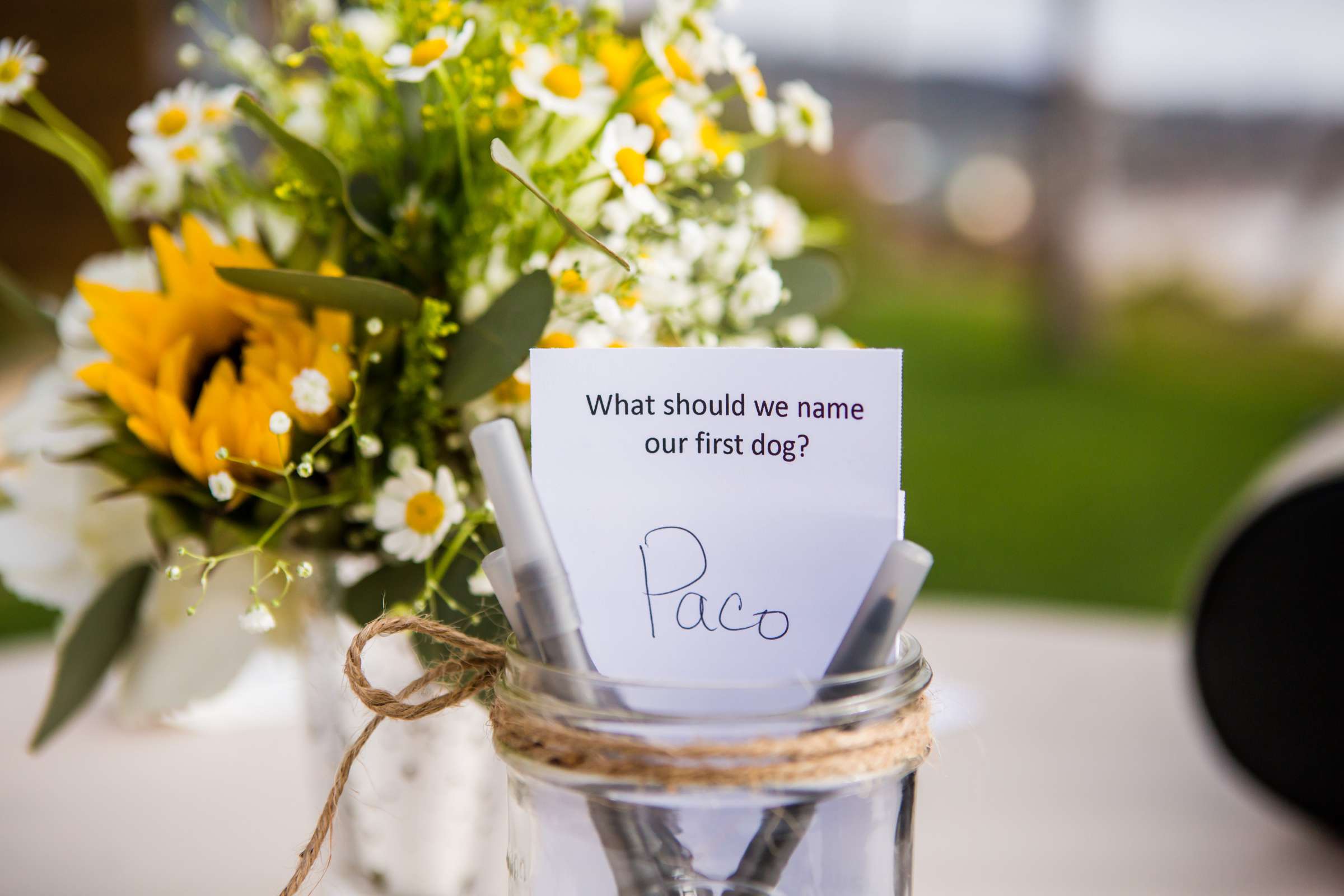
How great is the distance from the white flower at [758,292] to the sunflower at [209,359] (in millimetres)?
166

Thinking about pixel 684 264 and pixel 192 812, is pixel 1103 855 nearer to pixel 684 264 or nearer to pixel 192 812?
pixel 684 264

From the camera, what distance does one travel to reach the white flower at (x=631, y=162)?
42cm

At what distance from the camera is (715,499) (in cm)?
35

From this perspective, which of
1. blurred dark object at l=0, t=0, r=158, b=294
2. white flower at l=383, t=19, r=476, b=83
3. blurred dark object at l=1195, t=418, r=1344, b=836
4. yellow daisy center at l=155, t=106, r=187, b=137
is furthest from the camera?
blurred dark object at l=0, t=0, r=158, b=294

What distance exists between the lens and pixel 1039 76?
3.79 meters

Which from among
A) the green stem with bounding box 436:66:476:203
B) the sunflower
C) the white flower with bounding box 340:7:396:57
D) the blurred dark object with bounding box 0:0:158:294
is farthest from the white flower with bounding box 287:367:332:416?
the blurred dark object with bounding box 0:0:158:294

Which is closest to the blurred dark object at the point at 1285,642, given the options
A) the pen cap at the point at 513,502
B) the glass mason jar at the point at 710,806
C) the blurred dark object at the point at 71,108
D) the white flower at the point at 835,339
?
the white flower at the point at 835,339

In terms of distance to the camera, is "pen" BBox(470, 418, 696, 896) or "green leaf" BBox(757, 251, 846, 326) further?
"green leaf" BBox(757, 251, 846, 326)

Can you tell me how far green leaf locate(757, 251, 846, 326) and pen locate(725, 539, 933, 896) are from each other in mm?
251

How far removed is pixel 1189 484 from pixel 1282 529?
8.18 ft

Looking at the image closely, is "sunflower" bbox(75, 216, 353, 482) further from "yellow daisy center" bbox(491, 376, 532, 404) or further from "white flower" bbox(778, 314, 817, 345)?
"white flower" bbox(778, 314, 817, 345)

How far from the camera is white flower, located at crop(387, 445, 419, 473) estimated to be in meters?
0.43

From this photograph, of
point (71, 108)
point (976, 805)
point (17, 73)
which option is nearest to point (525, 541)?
point (17, 73)

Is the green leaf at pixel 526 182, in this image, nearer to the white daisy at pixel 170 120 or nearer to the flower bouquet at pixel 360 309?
the flower bouquet at pixel 360 309
